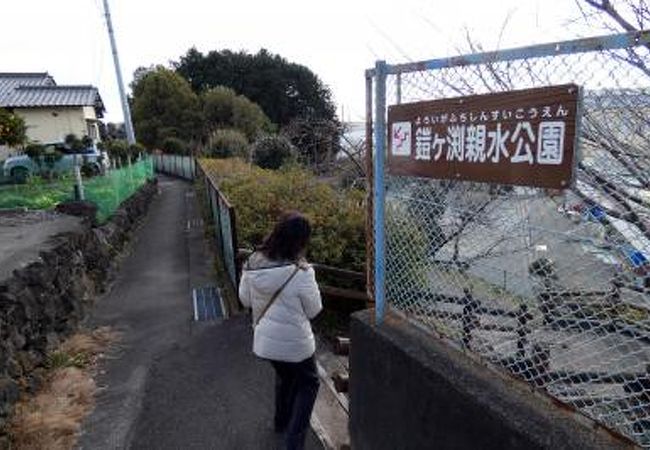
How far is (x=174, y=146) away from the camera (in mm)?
34750

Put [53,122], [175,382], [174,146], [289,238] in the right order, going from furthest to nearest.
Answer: [174,146], [53,122], [175,382], [289,238]

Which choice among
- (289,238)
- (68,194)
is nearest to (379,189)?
(289,238)

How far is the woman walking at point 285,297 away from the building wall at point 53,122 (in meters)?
26.0

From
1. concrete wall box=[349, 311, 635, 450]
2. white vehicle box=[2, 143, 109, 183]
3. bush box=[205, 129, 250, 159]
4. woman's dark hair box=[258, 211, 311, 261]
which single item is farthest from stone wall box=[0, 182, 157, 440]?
bush box=[205, 129, 250, 159]

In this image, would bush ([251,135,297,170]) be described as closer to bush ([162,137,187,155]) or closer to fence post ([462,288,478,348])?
bush ([162,137,187,155])

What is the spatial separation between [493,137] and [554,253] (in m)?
0.50

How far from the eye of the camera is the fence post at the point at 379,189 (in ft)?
8.89

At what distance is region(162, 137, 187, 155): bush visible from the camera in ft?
112

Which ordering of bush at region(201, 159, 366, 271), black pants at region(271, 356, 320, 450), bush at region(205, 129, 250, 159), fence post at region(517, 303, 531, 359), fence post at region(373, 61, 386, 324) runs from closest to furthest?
fence post at region(517, 303, 531, 359)
fence post at region(373, 61, 386, 324)
black pants at region(271, 356, 320, 450)
bush at region(201, 159, 366, 271)
bush at region(205, 129, 250, 159)

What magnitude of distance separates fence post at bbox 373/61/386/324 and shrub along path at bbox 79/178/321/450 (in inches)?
54.1

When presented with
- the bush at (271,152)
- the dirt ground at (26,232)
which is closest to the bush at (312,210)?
the dirt ground at (26,232)

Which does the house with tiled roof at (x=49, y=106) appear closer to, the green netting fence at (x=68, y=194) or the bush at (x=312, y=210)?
the green netting fence at (x=68, y=194)

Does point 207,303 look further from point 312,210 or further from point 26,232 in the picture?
point 26,232

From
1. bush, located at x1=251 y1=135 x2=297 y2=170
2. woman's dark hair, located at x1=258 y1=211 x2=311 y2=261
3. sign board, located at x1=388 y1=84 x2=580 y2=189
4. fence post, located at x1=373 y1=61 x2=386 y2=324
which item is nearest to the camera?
sign board, located at x1=388 y1=84 x2=580 y2=189
